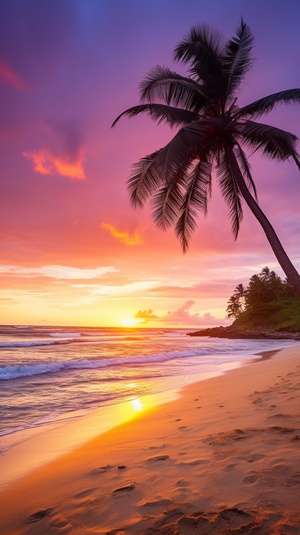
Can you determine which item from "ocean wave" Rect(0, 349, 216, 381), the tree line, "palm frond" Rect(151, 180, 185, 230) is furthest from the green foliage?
"palm frond" Rect(151, 180, 185, 230)

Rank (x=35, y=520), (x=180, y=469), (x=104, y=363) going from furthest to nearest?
(x=104, y=363) → (x=180, y=469) → (x=35, y=520)

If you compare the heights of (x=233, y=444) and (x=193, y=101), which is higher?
(x=193, y=101)

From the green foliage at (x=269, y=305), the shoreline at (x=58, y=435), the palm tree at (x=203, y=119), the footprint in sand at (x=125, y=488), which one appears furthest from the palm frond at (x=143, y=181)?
the green foliage at (x=269, y=305)

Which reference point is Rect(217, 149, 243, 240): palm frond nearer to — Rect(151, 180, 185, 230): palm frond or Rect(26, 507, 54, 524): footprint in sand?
→ Rect(151, 180, 185, 230): palm frond

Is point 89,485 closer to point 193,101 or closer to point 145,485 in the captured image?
point 145,485

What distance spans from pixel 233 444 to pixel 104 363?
544 inches

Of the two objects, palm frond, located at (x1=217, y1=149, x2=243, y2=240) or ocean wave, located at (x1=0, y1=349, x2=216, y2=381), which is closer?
palm frond, located at (x1=217, y1=149, x2=243, y2=240)

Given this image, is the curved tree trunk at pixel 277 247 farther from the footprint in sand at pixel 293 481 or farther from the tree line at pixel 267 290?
the tree line at pixel 267 290

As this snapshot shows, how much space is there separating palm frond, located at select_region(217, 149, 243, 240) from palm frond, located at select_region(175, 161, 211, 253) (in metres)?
0.44

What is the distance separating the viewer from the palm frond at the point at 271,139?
7.32 meters

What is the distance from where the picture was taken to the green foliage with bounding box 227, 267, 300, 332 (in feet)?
181

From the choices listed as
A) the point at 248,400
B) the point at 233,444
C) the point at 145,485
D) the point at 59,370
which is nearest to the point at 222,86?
the point at 248,400

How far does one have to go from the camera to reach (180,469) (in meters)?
2.98

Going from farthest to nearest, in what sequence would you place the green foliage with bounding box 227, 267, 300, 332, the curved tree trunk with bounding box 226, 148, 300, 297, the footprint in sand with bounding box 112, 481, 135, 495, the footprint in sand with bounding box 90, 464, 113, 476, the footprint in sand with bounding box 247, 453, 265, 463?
the green foliage with bounding box 227, 267, 300, 332 → the curved tree trunk with bounding box 226, 148, 300, 297 → the footprint in sand with bounding box 90, 464, 113, 476 → the footprint in sand with bounding box 247, 453, 265, 463 → the footprint in sand with bounding box 112, 481, 135, 495
